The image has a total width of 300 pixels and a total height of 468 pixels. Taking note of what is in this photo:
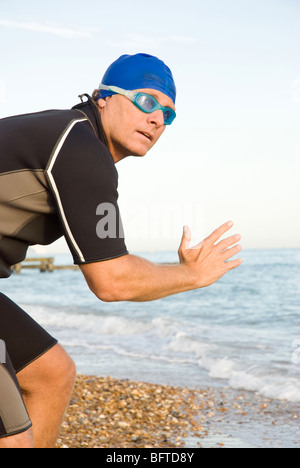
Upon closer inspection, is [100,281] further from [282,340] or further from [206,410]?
[282,340]

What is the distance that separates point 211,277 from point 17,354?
1.00 metres

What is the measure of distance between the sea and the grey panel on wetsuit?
7363 mm

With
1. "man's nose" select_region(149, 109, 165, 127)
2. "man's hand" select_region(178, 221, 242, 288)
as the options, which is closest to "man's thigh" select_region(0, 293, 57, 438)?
"man's hand" select_region(178, 221, 242, 288)

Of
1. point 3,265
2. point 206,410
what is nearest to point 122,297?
point 3,265

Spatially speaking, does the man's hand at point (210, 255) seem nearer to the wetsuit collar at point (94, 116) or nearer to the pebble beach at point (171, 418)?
the wetsuit collar at point (94, 116)

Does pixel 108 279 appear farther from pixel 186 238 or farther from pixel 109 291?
pixel 186 238

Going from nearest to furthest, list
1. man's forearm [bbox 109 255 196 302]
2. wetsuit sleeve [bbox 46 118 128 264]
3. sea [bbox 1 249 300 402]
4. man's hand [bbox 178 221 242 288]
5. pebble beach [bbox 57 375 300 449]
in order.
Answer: wetsuit sleeve [bbox 46 118 128 264] → man's forearm [bbox 109 255 196 302] → man's hand [bbox 178 221 242 288] → pebble beach [bbox 57 375 300 449] → sea [bbox 1 249 300 402]

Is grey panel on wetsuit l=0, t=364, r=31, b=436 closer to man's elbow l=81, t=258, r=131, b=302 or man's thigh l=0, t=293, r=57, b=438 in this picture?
man's thigh l=0, t=293, r=57, b=438

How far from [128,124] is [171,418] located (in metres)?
5.70

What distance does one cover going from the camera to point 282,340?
1566cm

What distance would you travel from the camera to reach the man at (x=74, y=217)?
2205mm

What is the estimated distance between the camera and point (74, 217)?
2211 millimetres

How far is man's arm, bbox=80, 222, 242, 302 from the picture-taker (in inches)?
89.6

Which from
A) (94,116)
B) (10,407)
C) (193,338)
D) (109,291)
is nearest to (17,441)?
(10,407)
